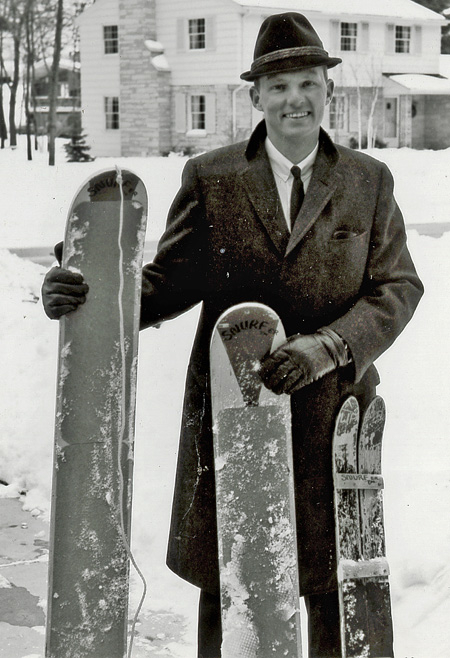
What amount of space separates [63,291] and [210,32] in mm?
9279

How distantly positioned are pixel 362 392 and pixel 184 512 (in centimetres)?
54

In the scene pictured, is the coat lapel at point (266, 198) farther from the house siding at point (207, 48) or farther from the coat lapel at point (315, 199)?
the house siding at point (207, 48)

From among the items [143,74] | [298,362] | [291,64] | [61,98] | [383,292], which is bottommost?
[298,362]

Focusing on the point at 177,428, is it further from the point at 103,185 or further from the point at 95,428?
the point at 103,185

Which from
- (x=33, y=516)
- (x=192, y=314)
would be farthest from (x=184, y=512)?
(x=192, y=314)

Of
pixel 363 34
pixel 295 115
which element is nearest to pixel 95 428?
pixel 295 115

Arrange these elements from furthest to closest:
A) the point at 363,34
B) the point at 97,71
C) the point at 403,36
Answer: the point at 97,71 → the point at 363,34 → the point at 403,36

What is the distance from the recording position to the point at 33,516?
4.36 meters

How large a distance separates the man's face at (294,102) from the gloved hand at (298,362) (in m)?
0.47

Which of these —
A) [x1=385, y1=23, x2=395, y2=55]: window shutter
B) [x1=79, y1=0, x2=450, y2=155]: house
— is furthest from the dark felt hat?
[x1=385, y1=23, x2=395, y2=55]: window shutter

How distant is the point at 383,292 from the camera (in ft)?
7.27

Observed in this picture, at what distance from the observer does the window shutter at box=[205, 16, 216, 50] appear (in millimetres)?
10520

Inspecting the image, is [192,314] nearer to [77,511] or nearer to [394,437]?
[394,437]

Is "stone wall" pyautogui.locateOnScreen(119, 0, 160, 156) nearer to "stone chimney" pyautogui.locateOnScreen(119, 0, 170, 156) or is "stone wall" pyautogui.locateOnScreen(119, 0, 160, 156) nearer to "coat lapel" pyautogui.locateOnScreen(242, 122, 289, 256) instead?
"stone chimney" pyautogui.locateOnScreen(119, 0, 170, 156)
